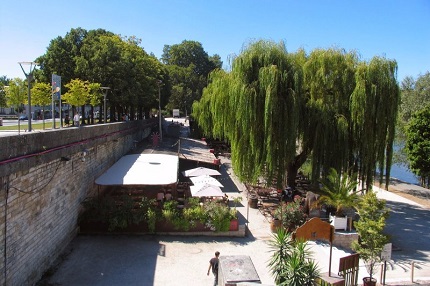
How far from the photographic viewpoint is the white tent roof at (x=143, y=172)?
15117 mm

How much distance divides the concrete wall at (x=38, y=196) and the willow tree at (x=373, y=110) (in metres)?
11.8

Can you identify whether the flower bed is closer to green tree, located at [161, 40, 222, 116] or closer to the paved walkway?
the paved walkway

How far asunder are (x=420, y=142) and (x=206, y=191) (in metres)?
18.1

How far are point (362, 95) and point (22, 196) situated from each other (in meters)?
13.8

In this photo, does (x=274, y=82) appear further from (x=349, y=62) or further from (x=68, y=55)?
(x=68, y=55)

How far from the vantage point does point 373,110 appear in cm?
1658

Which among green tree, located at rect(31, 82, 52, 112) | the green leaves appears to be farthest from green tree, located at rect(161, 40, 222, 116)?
the green leaves

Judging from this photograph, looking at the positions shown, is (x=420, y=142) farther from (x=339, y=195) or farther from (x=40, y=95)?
(x=40, y=95)

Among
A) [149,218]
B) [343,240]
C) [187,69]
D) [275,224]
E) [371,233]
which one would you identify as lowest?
[343,240]

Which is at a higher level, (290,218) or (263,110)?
(263,110)

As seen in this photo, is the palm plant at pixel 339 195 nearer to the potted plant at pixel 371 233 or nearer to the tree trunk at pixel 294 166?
the tree trunk at pixel 294 166

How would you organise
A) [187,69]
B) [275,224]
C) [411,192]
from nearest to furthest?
[275,224]
[411,192]
[187,69]

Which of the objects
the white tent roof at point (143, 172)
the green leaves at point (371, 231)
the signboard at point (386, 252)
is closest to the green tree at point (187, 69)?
the white tent roof at point (143, 172)

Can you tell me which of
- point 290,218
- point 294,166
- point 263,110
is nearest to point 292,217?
point 290,218
